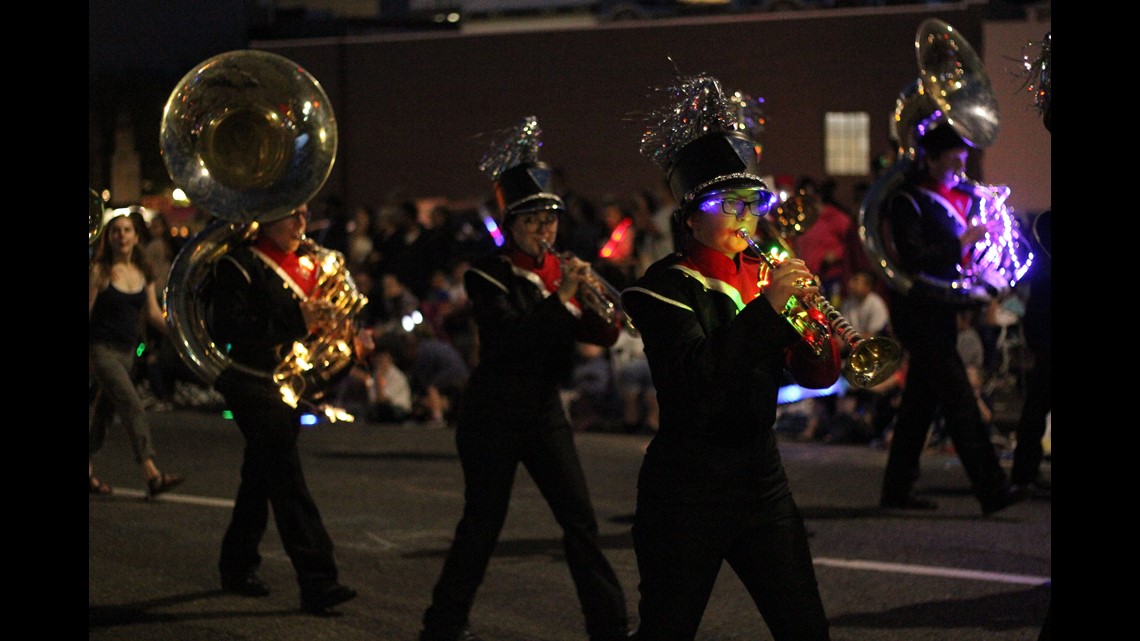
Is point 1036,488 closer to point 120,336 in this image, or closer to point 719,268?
point 120,336

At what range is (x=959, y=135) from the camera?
9680 mm

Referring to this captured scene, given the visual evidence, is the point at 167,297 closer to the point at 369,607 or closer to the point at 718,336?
the point at 369,607

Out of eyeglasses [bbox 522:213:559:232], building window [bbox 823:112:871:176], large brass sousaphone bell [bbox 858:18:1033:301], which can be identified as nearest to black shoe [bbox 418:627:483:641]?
eyeglasses [bbox 522:213:559:232]

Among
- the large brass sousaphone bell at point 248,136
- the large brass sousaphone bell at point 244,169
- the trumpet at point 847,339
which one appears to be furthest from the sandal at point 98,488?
the trumpet at point 847,339

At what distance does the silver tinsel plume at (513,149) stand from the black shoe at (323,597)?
2.02m

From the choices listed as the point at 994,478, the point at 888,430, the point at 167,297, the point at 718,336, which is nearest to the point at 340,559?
the point at 167,297

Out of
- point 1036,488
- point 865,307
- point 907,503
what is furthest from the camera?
point 865,307

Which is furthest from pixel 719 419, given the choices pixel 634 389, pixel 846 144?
pixel 846 144

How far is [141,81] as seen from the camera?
22094mm

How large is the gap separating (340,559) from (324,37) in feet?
51.1

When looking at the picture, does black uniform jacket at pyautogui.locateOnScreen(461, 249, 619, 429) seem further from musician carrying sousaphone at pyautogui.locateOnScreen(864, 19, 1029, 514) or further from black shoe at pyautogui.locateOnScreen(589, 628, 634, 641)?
musician carrying sousaphone at pyautogui.locateOnScreen(864, 19, 1029, 514)

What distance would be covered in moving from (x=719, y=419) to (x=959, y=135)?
16.8ft

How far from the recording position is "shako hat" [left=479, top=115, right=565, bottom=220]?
7367 millimetres

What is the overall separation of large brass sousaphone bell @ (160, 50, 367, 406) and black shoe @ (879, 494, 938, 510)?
3.82 m
